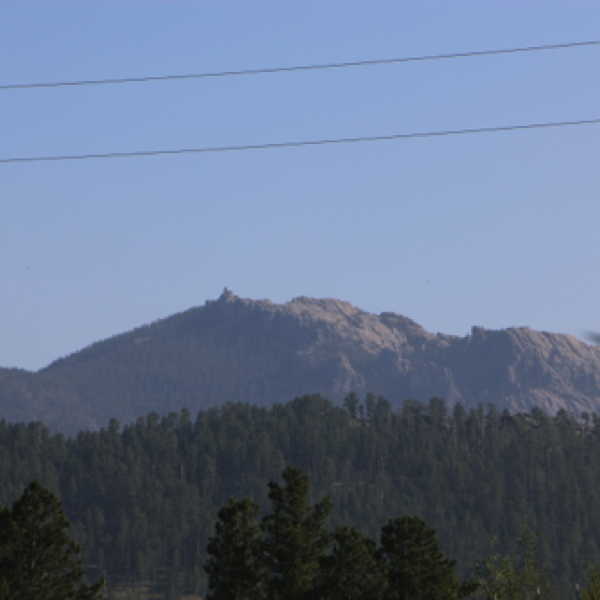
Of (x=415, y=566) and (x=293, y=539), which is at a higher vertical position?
(x=293, y=539)

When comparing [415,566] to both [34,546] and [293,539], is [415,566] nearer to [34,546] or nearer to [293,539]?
[293,539]

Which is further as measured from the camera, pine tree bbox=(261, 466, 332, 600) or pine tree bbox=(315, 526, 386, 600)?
pine tree bbox=(261, 466, 332, 600)

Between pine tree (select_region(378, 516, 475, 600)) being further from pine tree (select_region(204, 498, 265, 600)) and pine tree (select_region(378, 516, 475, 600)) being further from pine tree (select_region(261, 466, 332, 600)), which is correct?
pine tree (select_region(204, 498, 265, 600))

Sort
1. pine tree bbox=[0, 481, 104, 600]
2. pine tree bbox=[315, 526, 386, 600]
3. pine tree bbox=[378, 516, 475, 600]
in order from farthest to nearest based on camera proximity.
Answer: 1. pine tree bbox=[0, 481, 104, 600]
2. pine tree bbox=[378, 516, 475, 600]
3. pine tree bbox=[315, 526, 386, 600]

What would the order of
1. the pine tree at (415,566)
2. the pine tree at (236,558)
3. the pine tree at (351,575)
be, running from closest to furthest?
1. the pine tree at (351,575)
2. the pine tree at (415,566)
3. the pine tree at (236,558)

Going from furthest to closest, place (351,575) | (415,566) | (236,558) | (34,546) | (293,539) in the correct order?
(236,558) → (293,539) → (34,546) → (415,566) → (351,575)

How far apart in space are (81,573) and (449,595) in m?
23.0

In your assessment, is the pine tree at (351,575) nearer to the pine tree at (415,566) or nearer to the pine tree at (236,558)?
Answer: the pine tree at (415,566)

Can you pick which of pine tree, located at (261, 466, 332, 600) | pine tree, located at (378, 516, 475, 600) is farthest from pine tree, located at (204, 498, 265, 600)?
pine tree, located at (378, 516, 475, 600)

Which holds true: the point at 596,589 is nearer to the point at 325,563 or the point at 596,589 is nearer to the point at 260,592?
the point at 325,563

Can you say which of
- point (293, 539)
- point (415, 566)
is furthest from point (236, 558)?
point (415, 566)

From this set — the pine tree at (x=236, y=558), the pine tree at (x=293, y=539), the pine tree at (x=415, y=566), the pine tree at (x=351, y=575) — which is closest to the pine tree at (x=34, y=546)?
the pine tree at (x=236, y=558)

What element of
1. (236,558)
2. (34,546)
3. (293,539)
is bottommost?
(236,558)

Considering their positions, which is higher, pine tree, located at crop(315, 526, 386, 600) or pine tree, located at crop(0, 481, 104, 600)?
pine tree, located at crop(0, 481, 104, 600)
